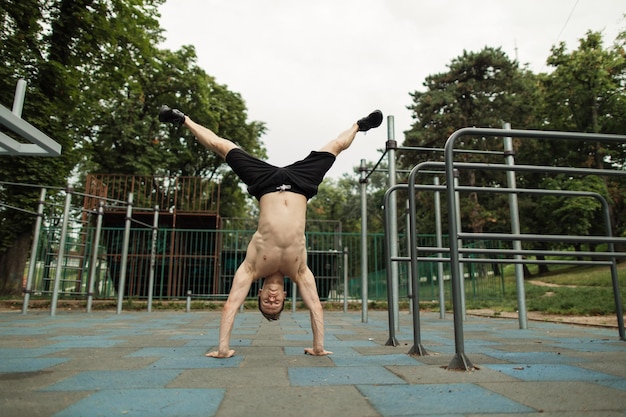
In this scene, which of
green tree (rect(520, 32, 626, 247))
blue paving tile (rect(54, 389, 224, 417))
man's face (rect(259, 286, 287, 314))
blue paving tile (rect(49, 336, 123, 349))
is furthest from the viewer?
green tree (rect(520, 32, 626, 247))

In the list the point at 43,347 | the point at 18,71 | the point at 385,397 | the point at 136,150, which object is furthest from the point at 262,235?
the point at 136,150

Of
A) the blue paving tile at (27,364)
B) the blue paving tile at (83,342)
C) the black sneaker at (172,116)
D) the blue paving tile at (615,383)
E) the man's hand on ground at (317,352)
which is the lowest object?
the blue paving tile at (83,342)

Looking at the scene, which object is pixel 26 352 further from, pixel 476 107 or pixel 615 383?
pixel 476 107

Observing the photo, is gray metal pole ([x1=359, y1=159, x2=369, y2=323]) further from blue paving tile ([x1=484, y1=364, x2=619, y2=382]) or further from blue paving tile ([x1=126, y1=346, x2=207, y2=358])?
blue paving tile ([x1=484, y1=364, x2=619, y2=382])

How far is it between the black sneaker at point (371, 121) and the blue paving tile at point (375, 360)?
1676mm

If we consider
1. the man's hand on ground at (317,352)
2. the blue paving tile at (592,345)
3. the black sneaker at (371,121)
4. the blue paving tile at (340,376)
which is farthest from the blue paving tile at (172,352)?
the blue paving tile at (592,345)

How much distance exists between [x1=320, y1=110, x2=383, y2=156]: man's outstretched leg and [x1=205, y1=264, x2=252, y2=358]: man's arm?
1.10 m

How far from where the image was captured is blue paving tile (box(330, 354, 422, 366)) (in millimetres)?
2459

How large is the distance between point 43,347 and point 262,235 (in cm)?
206

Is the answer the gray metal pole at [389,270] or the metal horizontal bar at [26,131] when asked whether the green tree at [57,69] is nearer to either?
the metal horizontal bar at [26,131]

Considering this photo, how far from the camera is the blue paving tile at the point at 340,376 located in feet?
6.37

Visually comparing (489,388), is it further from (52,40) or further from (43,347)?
(52,40)

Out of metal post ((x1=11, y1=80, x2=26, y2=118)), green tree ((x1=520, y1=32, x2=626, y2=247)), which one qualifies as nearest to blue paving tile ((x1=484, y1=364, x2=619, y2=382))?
metal post ((x1=11, y1=80, x2=26, y2=118))

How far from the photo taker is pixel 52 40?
31.7ft
